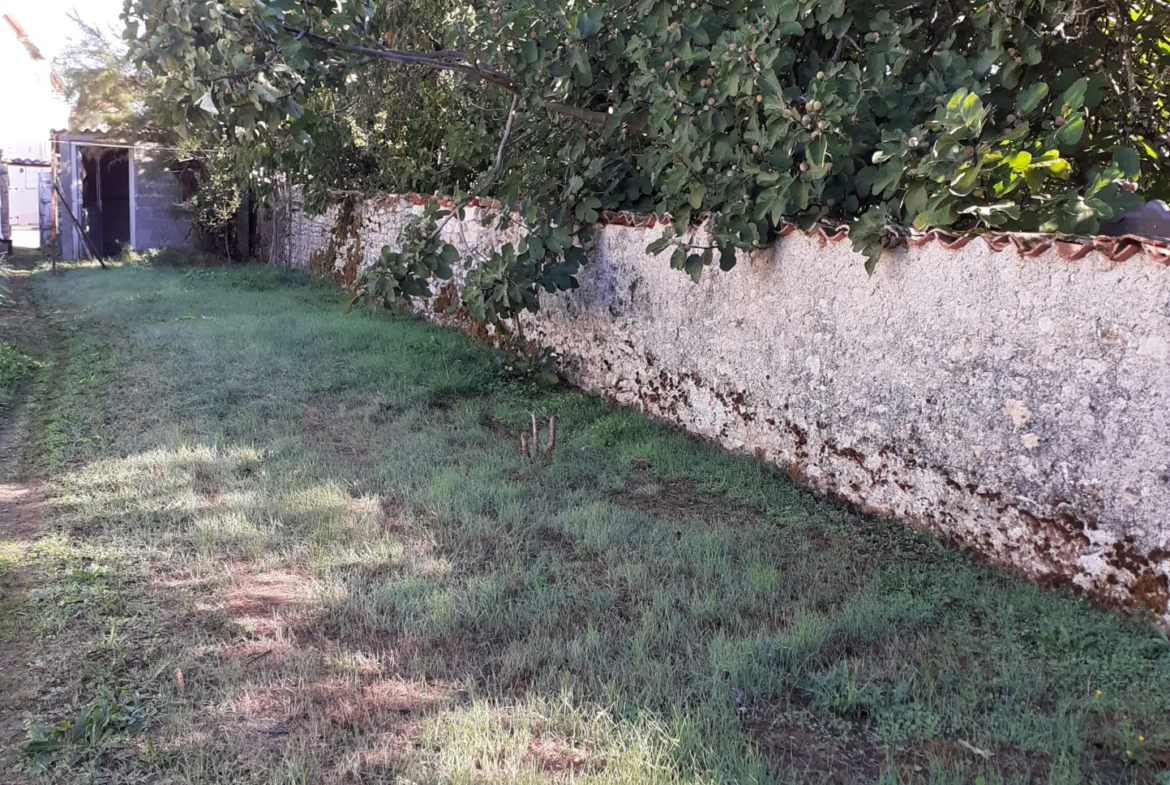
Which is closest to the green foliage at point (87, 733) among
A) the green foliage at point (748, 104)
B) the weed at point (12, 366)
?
the green foliage at point (748, 104)

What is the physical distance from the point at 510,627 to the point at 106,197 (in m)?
21.4

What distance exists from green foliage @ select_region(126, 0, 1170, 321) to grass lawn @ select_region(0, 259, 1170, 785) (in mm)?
1634

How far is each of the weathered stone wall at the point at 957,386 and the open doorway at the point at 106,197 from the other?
17.5 metres

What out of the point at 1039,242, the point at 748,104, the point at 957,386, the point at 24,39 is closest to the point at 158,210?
the point at 24,39

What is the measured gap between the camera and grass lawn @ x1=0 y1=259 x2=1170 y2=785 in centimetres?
279

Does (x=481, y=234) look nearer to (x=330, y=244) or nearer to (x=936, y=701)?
(x=330, y=244)

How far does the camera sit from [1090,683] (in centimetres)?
314

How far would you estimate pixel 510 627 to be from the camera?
3.61 m

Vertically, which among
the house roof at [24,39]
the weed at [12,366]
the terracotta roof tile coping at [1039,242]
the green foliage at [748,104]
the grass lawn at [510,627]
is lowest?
the weed at [12,366]

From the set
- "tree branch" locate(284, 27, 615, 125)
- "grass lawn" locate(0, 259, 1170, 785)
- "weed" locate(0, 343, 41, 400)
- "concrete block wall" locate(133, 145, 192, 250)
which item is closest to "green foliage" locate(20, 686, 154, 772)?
"grass lawn" locate(0, 259, 1170, 785)

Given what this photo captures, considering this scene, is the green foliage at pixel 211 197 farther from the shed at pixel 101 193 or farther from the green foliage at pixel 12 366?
the green foliage at pixel 12 366

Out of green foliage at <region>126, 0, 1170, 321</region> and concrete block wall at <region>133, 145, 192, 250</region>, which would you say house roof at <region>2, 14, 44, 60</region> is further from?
green foliage at <region>126, 0, 1170, 321</region>

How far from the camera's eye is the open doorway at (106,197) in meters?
19.8

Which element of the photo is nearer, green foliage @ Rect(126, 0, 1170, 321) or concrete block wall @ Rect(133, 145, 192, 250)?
green foliage @ Rect(126, 0, 1170, 321)
